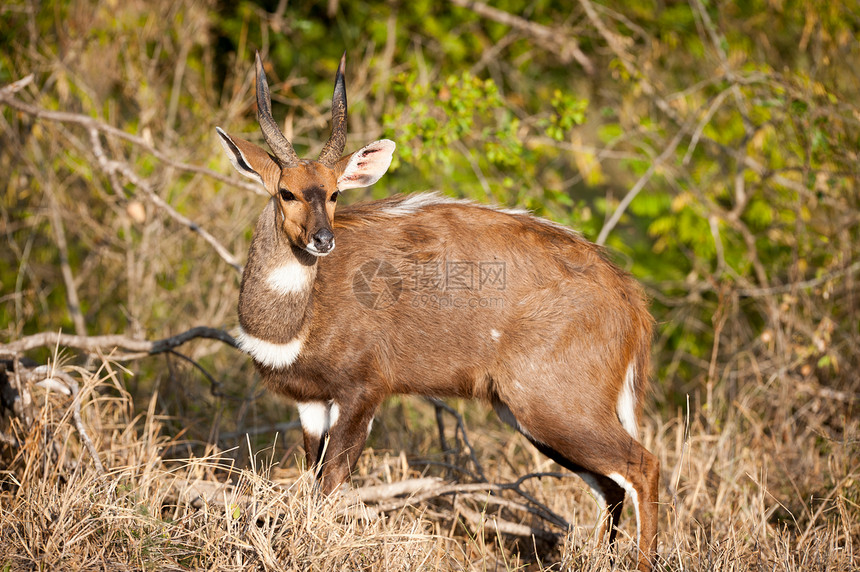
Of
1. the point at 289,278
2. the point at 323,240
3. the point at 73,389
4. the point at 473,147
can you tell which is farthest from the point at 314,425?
the point at 473,147

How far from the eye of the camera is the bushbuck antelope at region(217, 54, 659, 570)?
396cm

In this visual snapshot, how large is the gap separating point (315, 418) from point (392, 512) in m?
0.72

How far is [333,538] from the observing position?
3.38 meters

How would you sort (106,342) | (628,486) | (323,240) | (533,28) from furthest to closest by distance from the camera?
(533,28) → (106,342) → (628,486) → (323,240)

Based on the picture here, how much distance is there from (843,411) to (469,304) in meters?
3.18

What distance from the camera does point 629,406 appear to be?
4.32 m

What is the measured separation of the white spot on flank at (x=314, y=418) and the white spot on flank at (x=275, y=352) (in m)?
0.32

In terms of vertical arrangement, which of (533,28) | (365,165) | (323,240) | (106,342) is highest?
(533,28)

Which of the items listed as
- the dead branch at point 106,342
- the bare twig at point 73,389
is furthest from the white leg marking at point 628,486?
the bare twig at point 73,389

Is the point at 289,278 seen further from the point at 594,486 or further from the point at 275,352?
the point at 594,486

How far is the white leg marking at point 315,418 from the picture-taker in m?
4.22

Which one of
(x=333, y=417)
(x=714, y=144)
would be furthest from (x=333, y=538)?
(x=714, y=144)

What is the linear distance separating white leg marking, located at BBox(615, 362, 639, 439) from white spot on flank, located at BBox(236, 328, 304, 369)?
178 cm

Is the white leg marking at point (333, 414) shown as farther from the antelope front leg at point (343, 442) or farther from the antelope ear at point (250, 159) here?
the antelope ear at point (250, 159)
